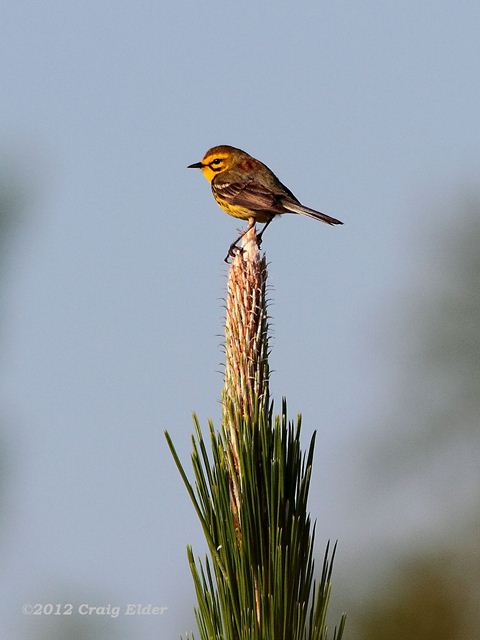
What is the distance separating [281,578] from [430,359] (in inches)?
1010

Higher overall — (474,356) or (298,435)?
(474,356)

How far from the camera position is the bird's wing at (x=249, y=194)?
26.2 feet

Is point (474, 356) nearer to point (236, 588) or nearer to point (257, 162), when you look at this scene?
point (257, 162)

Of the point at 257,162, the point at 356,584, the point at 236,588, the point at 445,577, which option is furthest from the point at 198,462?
the point at 445,577

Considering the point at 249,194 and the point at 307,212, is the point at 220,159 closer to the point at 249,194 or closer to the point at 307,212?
the point at 249,194

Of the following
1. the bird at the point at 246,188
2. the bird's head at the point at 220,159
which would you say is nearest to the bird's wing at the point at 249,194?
the bird at the point at 246,188

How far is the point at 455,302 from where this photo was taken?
2947cm

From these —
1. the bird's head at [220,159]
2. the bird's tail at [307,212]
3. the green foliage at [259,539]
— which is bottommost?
the green foliage at [259,539]

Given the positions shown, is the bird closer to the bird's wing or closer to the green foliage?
the bird's wing

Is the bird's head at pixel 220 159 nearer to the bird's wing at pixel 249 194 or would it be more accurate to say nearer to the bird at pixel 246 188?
the bird at pixel 246 188

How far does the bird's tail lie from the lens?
7.67 metres

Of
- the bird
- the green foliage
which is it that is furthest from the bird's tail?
the green foliage

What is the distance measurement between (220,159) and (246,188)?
864 mm

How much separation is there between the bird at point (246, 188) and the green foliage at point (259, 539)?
4.29 m
